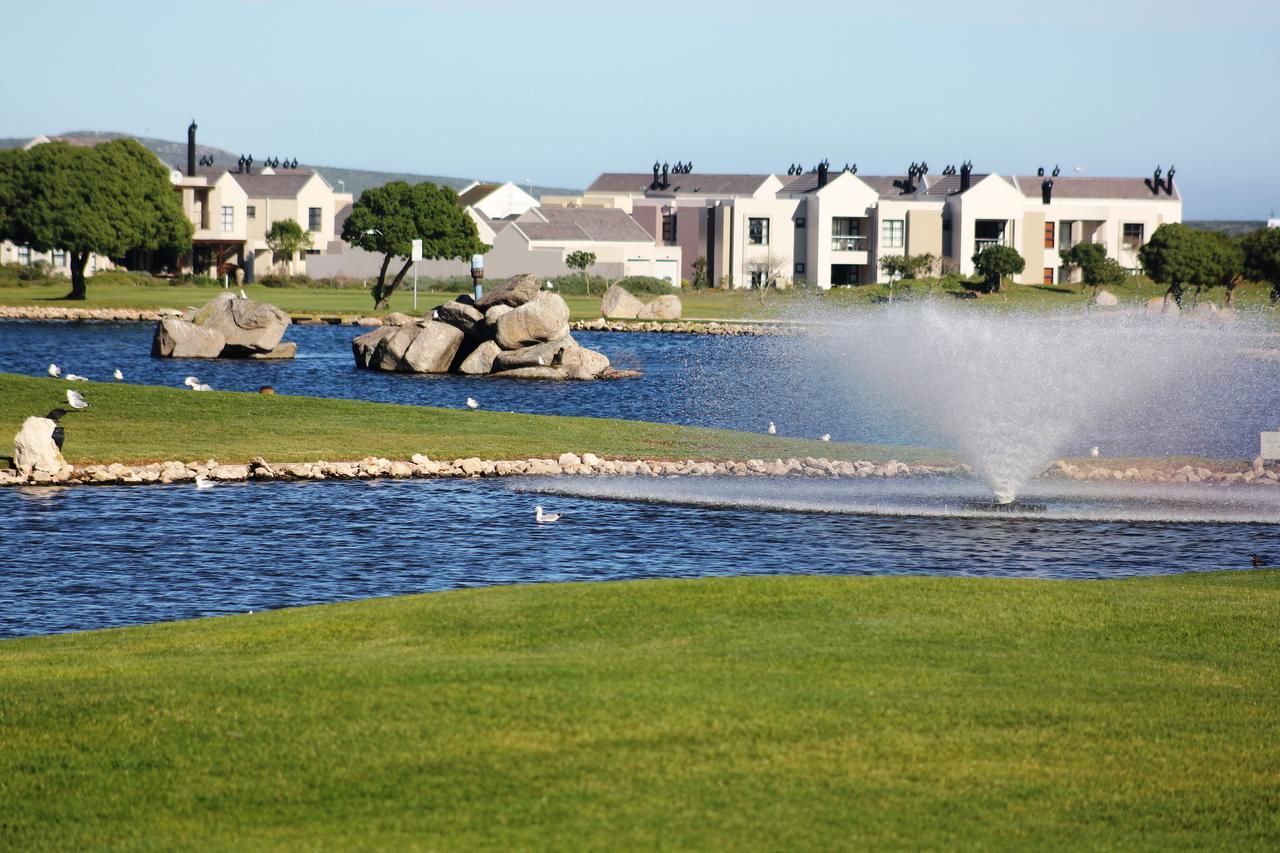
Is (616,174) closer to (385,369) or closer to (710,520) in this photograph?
(385,369)

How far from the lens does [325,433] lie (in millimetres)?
34531

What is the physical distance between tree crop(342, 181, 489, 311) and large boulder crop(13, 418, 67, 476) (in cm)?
6924

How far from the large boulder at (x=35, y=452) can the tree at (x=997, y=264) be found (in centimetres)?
9899

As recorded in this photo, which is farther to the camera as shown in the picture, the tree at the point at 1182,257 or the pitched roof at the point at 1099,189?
the pitched roof at the point at 1099,189

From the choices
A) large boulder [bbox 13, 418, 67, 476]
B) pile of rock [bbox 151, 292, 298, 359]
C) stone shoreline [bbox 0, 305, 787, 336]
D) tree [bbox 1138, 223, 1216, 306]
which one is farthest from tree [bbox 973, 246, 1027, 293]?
large boulder [bbox 13, 418, 67, 476]

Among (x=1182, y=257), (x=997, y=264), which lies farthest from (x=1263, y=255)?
(x=997, y=264)

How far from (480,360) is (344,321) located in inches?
1163

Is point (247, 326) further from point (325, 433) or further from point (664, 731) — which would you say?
point (664, 731)

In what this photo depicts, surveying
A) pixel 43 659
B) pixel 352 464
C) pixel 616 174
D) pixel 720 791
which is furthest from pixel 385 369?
pixel 616 174

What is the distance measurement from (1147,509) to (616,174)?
483ft

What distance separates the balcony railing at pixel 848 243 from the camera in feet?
441

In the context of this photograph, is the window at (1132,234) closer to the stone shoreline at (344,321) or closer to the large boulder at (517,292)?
the stone shoreline at (344,321)

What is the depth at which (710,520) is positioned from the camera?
25.4 m

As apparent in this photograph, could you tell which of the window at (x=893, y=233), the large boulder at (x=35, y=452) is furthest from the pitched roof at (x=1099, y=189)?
A: the large boulder at (x=35, y=452)
